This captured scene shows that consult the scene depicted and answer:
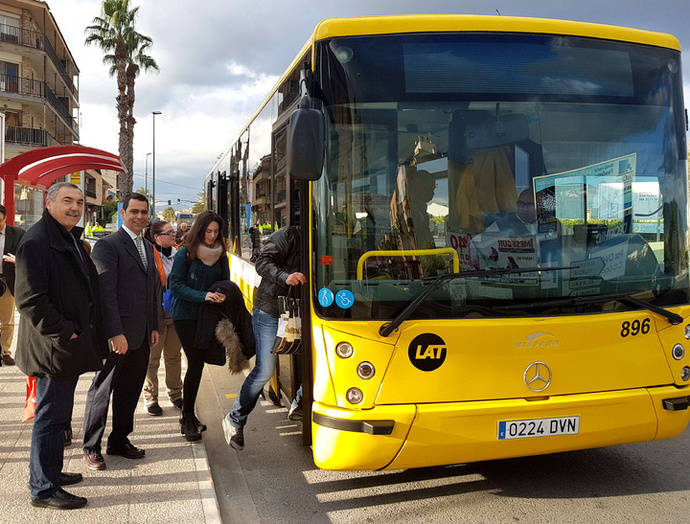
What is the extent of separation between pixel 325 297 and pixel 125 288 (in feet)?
5.03

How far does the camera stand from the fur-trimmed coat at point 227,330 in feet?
17.4

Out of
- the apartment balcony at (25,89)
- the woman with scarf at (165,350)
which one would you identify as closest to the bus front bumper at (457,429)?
the woman with scarf at (165,350)

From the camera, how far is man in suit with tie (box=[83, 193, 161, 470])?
4.61 m

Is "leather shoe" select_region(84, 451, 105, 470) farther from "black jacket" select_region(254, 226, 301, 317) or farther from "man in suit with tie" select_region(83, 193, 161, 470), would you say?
"black jacket" select_region(254, 226, 301, 317)

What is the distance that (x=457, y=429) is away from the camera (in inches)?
157

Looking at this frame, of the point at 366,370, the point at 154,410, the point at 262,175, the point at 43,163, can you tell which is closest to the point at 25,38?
the point at 43,163

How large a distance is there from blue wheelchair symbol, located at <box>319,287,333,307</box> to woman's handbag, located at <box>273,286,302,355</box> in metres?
0.60

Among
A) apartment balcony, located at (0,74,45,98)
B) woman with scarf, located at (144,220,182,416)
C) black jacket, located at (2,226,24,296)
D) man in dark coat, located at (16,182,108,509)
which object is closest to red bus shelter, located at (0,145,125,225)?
black jacket, located at (2,226,24,296)

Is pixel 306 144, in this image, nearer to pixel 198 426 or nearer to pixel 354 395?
pixel 354 395

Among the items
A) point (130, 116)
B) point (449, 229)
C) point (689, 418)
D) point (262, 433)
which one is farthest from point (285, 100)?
point (130, 116)

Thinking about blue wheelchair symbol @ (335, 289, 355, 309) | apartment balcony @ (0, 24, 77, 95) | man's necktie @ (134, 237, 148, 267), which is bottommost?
blue wheelchair symbol @ (335, 289, 355, 309)

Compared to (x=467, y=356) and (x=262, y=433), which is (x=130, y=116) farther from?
(x=467, y=356)

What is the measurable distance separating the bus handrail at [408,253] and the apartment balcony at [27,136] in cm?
4236

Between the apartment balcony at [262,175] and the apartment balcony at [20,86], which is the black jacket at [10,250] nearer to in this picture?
the apartment balcony at [262,175]
